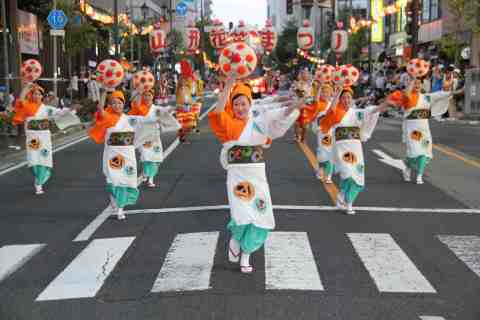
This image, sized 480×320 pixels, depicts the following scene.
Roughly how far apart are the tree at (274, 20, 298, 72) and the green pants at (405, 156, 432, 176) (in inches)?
3385

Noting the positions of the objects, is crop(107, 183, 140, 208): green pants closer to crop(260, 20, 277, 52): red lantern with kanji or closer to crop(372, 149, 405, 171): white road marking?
crop(372, 149, 405, 171): white road marking

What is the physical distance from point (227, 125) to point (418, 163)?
6.58 meters

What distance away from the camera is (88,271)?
6.89m

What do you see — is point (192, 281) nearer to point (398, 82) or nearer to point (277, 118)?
point (277, 118)

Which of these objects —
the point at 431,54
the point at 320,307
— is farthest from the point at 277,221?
the point at 431,54

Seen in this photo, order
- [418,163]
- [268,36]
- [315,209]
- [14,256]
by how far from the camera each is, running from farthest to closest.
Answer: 1. [268,36]
2. [418,163]
3. [315,209]
4. [14,256]

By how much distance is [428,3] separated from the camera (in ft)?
160

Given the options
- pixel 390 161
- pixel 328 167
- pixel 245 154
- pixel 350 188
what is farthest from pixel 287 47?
pixel 245 154

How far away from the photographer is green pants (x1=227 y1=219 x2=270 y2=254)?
22.2 feet

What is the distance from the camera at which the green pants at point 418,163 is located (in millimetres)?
12359

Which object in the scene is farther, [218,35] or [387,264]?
[218,35]

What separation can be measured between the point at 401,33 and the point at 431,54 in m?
11.4

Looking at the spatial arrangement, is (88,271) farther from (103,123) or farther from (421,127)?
(421,127)

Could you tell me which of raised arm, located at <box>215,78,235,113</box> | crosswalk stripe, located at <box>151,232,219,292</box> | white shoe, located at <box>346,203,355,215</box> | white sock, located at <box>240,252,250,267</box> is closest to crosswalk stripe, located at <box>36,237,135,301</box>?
crosswalk stripe, located at <box>151,232,219,292</box>
